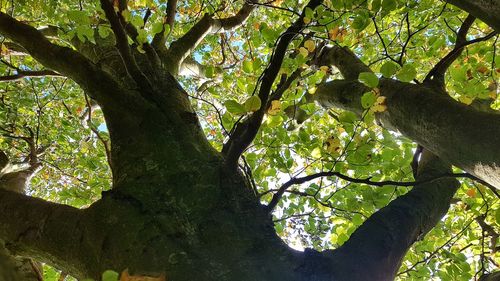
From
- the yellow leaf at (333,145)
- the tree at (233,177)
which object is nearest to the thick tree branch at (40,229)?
the tree at (233,177)

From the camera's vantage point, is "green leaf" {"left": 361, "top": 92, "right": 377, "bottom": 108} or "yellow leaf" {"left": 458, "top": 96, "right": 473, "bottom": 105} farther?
"yellow leaf" {"left": 458, "top": 96, "right": 473, "bottom": 105}

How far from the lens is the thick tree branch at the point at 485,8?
132cm

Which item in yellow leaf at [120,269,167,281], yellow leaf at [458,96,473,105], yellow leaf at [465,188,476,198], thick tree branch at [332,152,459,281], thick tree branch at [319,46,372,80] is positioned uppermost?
thick tree branch at [319,46,372,80]

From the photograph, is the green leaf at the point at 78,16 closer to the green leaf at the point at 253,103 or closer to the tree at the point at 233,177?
the tree at the point at 233,177

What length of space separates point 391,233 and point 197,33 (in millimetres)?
3333

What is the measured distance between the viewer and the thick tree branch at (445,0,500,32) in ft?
4.34

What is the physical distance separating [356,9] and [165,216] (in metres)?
1.84

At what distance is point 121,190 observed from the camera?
72.3 inches

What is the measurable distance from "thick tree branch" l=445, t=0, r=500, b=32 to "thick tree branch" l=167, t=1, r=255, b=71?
2871 mm

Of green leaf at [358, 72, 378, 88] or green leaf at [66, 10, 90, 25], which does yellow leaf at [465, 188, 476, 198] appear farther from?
green leaf at [66, 10, 90, 25]

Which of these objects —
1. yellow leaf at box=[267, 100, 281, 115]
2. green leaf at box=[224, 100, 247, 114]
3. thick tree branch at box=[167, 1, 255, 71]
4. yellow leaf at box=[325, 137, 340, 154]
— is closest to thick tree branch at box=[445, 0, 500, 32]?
green leaf at box=[224, 100, 247, 114]

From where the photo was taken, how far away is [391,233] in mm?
1876

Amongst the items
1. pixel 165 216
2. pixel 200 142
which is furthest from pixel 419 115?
pixel 165 216

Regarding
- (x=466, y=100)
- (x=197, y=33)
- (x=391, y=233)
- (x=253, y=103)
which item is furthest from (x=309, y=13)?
(x=197, y=33)
